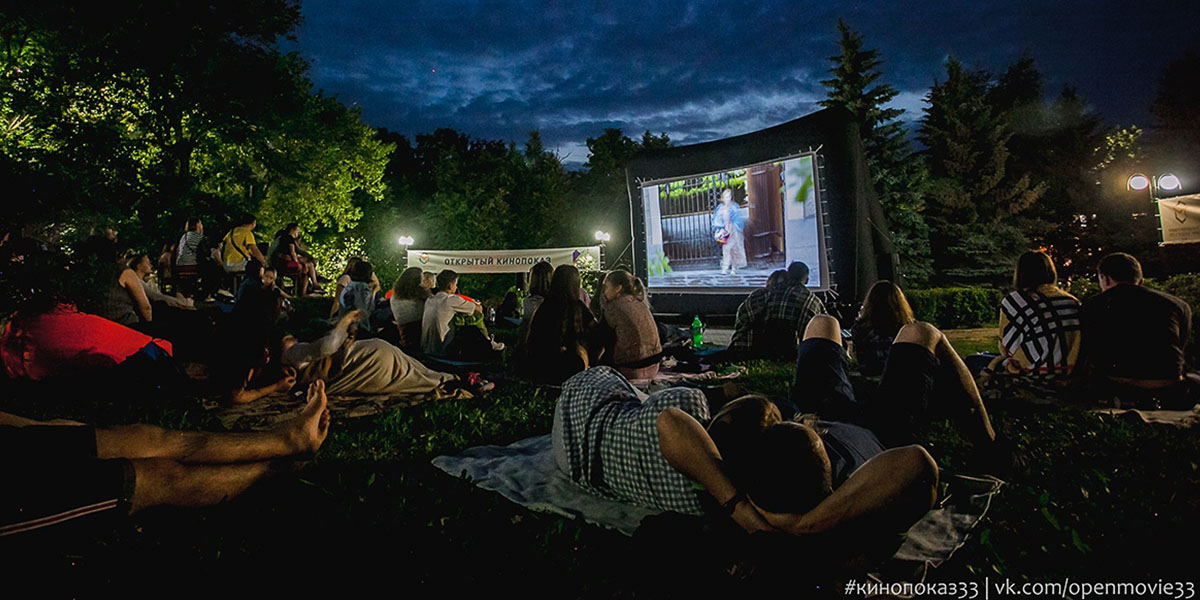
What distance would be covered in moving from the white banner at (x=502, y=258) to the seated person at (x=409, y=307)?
824cm

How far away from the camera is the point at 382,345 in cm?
550

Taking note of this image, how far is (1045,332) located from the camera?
4.55 metres

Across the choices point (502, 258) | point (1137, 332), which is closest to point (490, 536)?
point (1137, 332)

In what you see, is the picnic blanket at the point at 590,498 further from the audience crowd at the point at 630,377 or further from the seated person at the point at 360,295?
the seated person at the point at 360,295

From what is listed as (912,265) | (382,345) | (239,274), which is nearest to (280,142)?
(239,274)

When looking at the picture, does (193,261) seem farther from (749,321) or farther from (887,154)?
(887,154)

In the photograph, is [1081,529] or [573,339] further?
[573,339]

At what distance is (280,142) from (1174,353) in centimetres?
2323

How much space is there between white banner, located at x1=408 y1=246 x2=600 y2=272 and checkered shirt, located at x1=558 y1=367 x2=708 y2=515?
42.7ft

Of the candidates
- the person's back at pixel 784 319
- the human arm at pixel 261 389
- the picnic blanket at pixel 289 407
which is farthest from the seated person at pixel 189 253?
the person's back at pixel 784 319

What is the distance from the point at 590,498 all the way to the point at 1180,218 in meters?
16.9

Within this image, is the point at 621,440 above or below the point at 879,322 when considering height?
below

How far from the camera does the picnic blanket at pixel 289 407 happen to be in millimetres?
4543

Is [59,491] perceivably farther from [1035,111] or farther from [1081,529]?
[1035,111]
